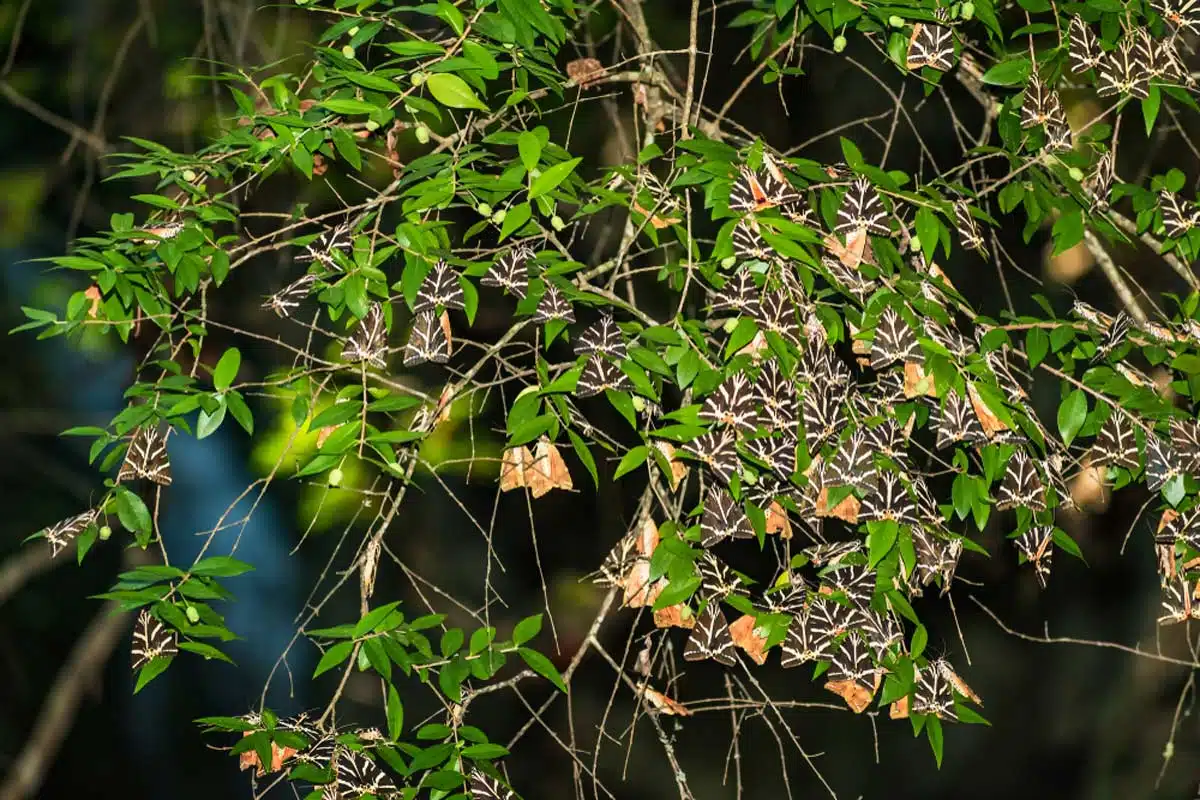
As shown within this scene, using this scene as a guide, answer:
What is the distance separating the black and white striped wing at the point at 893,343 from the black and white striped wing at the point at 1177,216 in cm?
55

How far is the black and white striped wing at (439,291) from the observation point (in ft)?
3.93

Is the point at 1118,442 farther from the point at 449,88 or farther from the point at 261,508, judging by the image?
the point at 261,508

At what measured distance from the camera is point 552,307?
122cm

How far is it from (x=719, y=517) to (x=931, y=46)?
561mm

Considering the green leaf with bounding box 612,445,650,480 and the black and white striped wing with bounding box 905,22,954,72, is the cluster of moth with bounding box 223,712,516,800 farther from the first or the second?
the black and white striped wing with bounding box 905,22,954,72

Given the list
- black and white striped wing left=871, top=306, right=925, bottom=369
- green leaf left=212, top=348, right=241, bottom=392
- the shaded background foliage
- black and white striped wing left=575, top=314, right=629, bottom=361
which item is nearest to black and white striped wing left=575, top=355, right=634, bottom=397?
black and white striped wing left=575, top=314, right=629, bottom=361

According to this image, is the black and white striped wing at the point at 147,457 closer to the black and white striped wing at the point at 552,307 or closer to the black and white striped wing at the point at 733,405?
the black and white striped wing at the point at 552,307

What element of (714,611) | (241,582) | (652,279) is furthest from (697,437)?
(241,582)

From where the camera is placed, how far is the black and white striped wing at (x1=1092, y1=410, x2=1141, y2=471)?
1347mm

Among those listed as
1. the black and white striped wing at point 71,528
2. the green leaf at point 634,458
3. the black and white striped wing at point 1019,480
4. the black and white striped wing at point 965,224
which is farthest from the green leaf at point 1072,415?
the black and white striped wing at point 71,528

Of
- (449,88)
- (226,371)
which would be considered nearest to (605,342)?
(449,88)

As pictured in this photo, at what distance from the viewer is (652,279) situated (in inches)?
83.1

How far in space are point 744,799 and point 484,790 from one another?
1.05m

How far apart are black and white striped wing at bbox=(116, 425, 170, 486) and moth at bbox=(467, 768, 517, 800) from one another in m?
0.45
